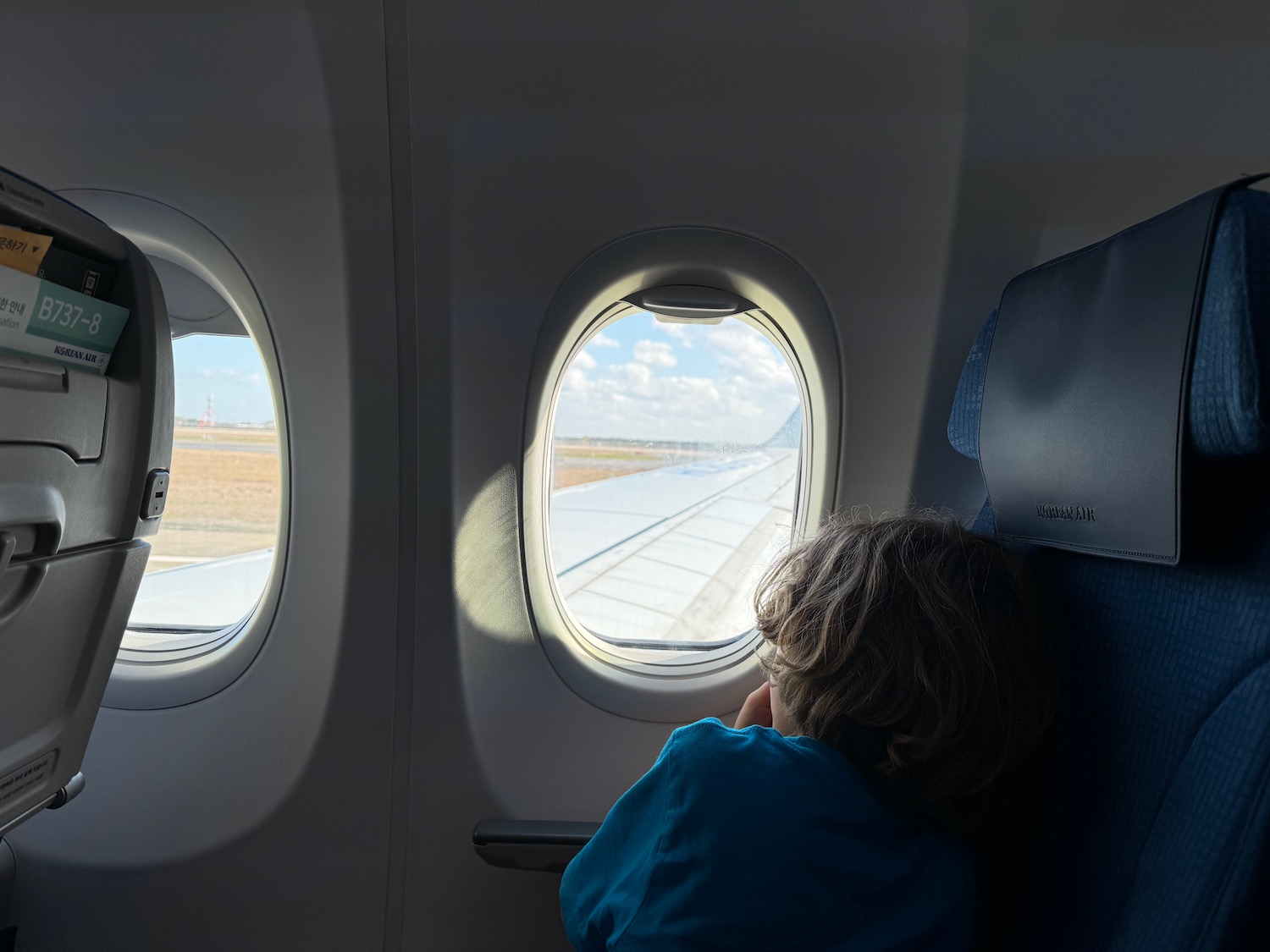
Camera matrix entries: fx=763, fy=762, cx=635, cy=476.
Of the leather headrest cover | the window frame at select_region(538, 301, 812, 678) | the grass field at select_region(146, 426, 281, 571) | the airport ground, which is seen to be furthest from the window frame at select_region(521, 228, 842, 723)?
the leather headrest cover

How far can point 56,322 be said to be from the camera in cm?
99

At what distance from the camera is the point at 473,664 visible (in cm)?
175

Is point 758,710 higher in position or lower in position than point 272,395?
lower

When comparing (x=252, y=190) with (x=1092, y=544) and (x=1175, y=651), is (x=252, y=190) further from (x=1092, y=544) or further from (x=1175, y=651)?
(x=1175, y=651)

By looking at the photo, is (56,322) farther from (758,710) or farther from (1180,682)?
(1180,682)

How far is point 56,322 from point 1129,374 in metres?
1.31

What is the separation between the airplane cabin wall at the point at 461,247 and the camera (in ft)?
5.06

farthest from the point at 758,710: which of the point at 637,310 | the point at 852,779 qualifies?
the point at 637,310

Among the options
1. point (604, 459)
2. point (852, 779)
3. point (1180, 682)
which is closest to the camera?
point (1180, 682)

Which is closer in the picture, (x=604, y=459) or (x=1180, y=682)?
(x=1180, y=682)

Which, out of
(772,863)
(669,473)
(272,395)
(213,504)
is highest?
(272,395)

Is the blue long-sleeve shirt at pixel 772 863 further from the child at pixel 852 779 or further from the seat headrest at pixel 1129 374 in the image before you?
the seat headrest at pixel 1129 374

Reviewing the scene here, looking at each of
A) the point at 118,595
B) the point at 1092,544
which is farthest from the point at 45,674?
the point at 1092,544

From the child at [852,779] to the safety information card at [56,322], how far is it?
3.11 ft
